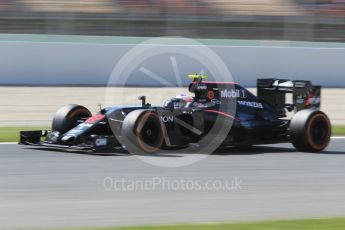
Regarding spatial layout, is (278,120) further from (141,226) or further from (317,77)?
(317,77)

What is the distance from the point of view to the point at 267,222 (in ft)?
20.2

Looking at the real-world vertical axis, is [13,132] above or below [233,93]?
below

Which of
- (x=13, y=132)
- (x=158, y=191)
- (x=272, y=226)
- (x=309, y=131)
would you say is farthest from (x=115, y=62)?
(x=272, y=226)

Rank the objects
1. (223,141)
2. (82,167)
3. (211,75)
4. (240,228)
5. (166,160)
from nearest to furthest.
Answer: (240,228) → (82,167) → (166,160) → (223,141) → (211,75)

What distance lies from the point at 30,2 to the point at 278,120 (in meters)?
14.5

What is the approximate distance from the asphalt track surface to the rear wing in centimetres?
122

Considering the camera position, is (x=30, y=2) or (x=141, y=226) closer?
(x=141, y=226)

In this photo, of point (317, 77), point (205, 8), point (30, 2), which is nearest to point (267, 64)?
point (317, 77)

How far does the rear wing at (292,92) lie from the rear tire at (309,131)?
0.67 meters

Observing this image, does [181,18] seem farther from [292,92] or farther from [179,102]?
[179,102]

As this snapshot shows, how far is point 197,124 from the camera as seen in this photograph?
36.4 ft

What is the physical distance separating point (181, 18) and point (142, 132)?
1486 cm

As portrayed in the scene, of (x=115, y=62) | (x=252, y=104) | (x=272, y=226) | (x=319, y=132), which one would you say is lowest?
(x=272, y=226)

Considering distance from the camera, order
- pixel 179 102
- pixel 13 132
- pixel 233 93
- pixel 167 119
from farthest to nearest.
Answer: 1. pixel 13 132
2. pixel 233 93
3. pixel 179 102
4. pixel 167 119
